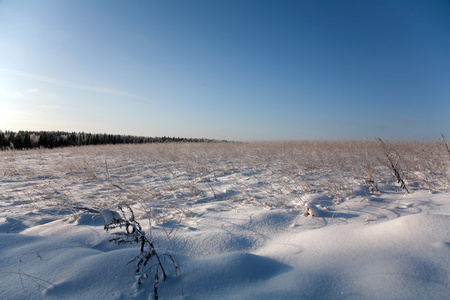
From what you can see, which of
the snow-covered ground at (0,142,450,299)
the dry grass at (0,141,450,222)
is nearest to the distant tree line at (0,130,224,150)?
the dry grass at (0,141,450,222)

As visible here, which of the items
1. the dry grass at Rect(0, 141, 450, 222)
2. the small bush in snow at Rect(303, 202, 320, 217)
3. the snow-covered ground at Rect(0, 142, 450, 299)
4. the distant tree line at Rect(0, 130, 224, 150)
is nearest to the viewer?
the snow-covered ground at Rect(0, 142, 450, 299)

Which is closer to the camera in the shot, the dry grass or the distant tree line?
the dry grass

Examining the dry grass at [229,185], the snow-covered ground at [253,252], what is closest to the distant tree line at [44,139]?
the dry grass at [229,185]

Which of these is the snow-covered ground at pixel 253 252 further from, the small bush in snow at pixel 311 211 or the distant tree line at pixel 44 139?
the distant tree line at pixel 44 139

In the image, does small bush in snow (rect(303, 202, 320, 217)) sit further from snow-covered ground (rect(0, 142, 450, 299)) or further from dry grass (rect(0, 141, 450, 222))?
dry grass (rect(0, 141, 450, 222))

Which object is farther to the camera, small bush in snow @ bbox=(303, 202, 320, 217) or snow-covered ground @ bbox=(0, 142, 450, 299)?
small bush in snow @ bbox=(303, 202, 320, 217)

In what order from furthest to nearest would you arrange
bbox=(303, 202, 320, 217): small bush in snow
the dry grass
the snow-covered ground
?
1. the dry grass
2. bbox=(303, 202, 320, 217): small bush in snow
3. the snow-covered ground

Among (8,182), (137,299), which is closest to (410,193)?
(137,299)

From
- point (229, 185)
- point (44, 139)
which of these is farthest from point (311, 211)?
point (44, 139)

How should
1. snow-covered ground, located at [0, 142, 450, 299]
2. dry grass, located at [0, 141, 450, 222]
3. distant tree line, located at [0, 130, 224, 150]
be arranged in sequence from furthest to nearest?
1. distant tree line, located at [0, 130, 224, 150]
2. dry grass, located at [0, 141, 450, 222]
3. snow-covered ground, located at [0, 142, 450, 299]

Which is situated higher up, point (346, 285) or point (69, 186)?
point (346, 285)

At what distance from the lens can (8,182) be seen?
5.07 metres

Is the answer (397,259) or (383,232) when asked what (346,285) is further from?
(383,232)

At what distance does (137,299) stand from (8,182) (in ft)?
20.7
